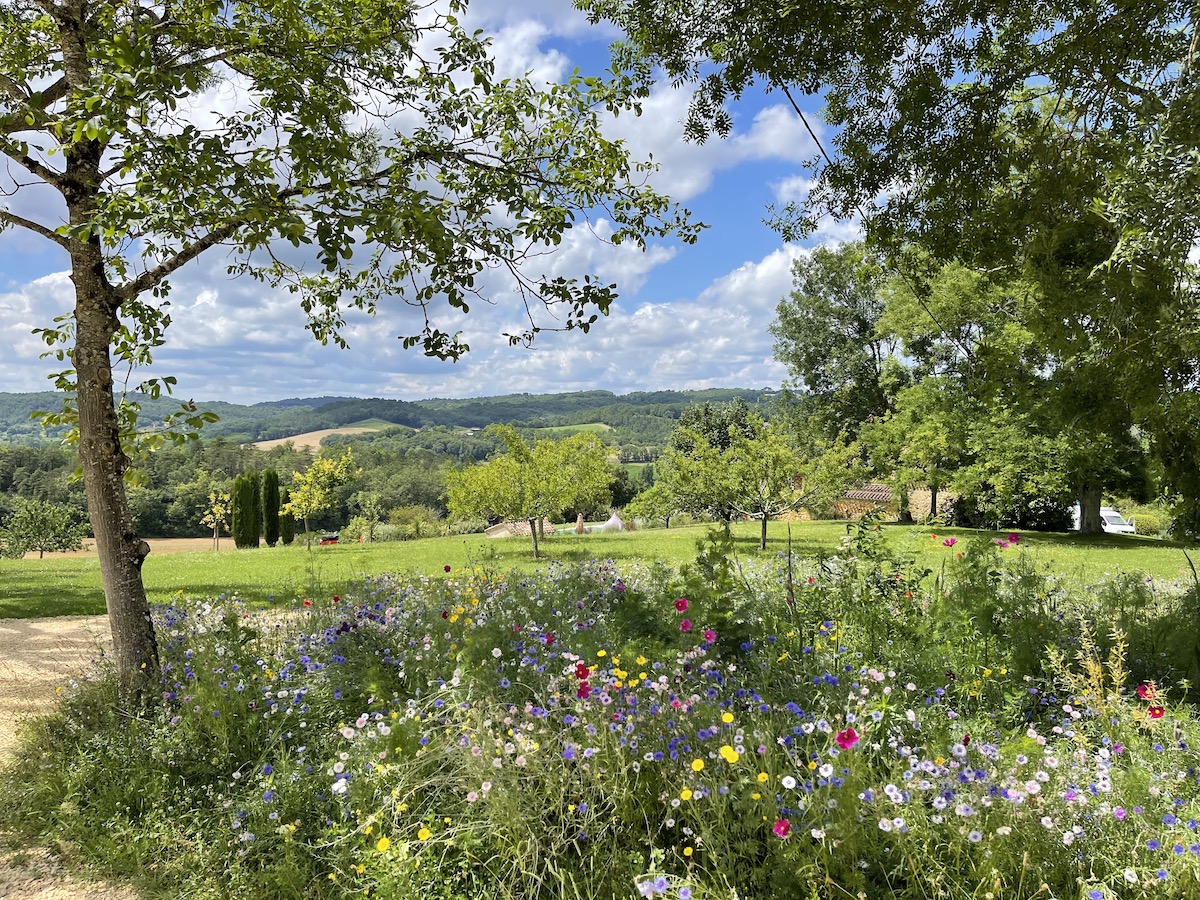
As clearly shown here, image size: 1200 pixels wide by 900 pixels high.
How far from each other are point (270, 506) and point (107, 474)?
99.5 ft

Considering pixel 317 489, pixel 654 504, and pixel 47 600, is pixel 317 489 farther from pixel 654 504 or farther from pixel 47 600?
pixel 47 600

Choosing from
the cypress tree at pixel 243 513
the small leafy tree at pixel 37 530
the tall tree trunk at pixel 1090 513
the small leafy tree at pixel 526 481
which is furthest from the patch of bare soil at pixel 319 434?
the tall tree trunk at pixel 1090 513

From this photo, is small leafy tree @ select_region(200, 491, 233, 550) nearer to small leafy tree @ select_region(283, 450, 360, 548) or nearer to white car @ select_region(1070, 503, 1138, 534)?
small leafy tree @ select_region(283, 450, 360, 548)

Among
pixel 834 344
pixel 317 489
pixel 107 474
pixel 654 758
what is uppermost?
pixel 834 344

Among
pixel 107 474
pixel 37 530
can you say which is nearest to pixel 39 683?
pixel 107 474

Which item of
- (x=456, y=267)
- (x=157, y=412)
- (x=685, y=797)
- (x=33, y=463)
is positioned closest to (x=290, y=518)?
(x=157, y=412)

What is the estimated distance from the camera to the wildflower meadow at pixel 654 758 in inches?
80.9

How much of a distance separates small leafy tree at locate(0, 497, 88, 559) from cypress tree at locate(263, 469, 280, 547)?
7.30 m

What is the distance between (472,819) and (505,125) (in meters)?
3.86

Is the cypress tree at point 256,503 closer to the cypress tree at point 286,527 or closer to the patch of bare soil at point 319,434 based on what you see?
the cypress tree at point 286,527

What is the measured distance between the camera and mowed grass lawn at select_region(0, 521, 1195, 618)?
940 centimetres

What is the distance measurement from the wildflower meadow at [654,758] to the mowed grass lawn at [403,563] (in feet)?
A: 6.62

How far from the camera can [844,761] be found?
7.47ft

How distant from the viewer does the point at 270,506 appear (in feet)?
104
